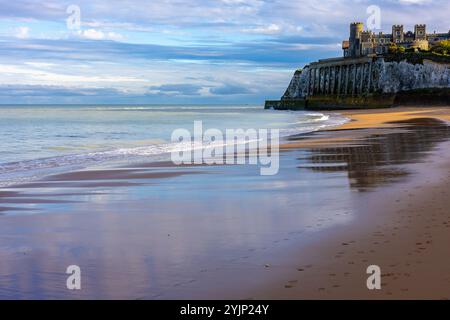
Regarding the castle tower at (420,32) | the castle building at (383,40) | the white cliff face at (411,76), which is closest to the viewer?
the white cliff face at (411,76)

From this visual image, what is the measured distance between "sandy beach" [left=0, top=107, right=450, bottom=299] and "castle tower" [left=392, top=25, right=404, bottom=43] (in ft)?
414

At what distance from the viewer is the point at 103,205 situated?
10.2 meters

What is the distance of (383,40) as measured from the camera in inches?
5310

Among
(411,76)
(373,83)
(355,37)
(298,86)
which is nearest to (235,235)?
(411,76)

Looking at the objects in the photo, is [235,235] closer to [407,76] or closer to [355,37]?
[407,76]

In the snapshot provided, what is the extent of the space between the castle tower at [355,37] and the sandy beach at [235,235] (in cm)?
11365

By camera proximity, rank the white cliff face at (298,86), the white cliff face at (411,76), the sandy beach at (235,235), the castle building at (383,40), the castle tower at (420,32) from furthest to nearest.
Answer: the castle tower at (420,32) < the white cliff face at (298,86) < the castle building at (383,40) < the white cliff face at (411,76) < the sandy beach at (235,235)

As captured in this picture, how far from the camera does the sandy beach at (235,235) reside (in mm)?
5414

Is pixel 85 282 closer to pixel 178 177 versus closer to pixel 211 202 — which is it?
pixel 211 202

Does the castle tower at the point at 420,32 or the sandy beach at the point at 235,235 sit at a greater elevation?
the castle tower at the point at 420,32

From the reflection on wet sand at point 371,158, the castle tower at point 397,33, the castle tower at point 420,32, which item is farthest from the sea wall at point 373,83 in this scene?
the reflection on wet sand at point 371,158

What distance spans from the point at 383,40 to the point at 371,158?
125 metres

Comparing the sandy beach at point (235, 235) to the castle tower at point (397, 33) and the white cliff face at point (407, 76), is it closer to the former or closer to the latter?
the white cliff face at point (407, 76)

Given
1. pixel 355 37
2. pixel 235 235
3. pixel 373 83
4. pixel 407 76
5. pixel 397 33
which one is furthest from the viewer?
pixel 397 33
